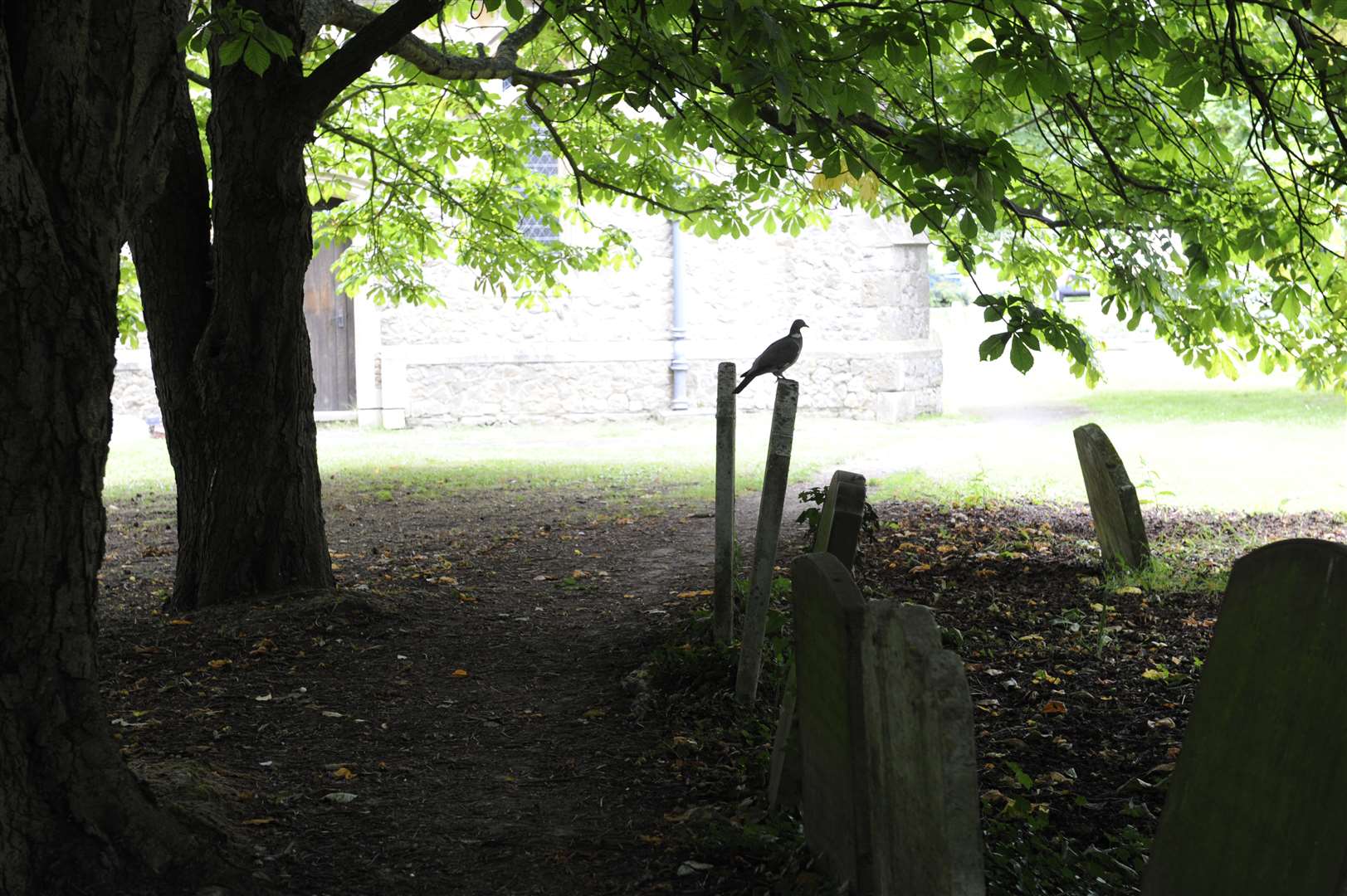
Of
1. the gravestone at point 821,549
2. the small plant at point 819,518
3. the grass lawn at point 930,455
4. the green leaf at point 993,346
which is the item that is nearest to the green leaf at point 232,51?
the gravestone at point 821,549

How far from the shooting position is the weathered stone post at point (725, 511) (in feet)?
17.2

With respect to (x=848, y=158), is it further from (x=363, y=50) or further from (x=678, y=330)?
(x=678, y=330)

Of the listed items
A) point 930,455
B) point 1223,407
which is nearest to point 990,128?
point 930,455

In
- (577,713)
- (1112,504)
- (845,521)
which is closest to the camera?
(845,521)

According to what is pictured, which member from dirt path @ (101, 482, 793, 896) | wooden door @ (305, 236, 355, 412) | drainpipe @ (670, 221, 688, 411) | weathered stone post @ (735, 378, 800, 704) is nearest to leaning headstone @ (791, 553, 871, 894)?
dirt path @ (101, 482, 793, 896)

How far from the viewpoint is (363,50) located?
18.0ft

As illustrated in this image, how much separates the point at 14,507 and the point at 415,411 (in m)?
17.5

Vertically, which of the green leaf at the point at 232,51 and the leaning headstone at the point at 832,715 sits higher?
the green leaf at the point at 232,51

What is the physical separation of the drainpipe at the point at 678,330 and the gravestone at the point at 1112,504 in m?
12.4

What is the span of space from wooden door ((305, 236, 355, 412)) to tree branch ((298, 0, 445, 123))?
15178 mm

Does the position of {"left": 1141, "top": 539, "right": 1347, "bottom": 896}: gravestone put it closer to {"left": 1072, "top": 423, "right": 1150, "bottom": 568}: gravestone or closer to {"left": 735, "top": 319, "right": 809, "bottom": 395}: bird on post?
{"left": 1072, "top": 423, "right": 1150, "bottom": 568}: gravestone

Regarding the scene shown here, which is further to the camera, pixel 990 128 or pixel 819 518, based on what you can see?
pixel 990 128

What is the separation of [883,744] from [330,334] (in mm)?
19490

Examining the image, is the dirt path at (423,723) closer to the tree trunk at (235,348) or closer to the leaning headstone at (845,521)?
the tree trunk at (235,348)
